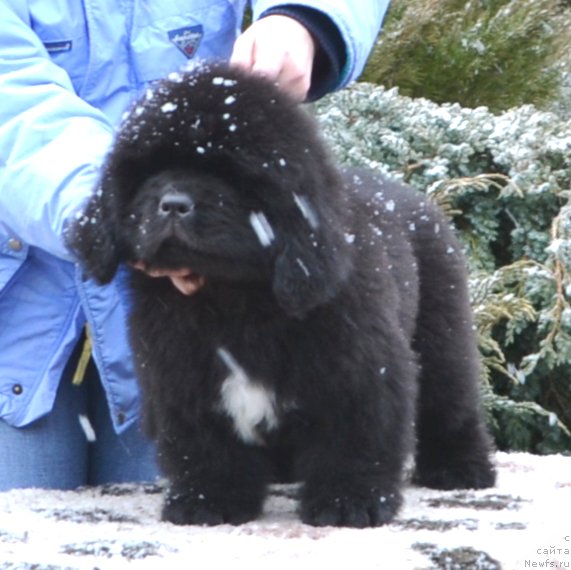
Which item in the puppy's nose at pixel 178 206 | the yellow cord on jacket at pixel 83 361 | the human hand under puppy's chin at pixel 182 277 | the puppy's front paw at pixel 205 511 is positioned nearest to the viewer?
the puppy's nose at pixel 178 206

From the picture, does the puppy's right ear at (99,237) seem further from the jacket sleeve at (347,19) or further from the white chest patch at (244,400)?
the jacket sleeve at (347,19)

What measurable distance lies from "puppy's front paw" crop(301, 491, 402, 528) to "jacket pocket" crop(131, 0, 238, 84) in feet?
3.40

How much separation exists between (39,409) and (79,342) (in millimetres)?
197

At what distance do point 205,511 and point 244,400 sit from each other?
0.22m

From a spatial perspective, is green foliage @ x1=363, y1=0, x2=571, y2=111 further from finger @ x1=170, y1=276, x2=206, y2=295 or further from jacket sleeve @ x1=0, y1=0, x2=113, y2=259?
finger @ x1=170, y1=276, x2=206, y2=295

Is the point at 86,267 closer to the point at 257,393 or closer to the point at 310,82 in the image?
the point at 257,393

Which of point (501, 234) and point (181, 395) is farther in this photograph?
point (501, 234)

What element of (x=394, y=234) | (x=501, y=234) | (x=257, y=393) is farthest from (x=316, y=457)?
(x=501, y=234)

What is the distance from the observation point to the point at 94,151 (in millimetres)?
2910

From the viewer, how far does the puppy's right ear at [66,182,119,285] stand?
2684 millimetres

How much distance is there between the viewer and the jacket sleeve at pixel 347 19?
2.90 meters

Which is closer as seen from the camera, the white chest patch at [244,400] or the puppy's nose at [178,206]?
the puppy's nose at [178,206]

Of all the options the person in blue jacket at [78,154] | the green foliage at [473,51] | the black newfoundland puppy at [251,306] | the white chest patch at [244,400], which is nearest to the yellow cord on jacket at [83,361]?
the person in blue jacket at [78,154]

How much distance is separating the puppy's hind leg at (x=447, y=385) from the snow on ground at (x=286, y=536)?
116 mm
